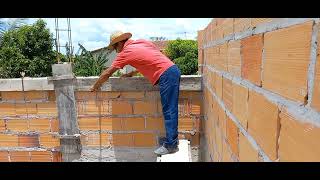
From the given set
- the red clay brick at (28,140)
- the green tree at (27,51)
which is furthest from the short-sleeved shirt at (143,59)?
the green tree at (27,51)

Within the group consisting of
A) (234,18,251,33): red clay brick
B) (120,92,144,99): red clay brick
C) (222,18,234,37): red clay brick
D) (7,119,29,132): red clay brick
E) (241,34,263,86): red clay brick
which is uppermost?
(222,18,234,37): red clay brick

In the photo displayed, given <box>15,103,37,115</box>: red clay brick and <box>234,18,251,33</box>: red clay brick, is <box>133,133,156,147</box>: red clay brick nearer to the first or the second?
<box>15,103,37,115</box>: red clay brick

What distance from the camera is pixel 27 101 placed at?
4.05 metres

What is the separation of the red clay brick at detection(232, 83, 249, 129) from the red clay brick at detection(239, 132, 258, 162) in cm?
7

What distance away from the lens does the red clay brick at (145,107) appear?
3.87m

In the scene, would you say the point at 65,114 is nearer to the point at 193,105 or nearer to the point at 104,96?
the point at 104,96

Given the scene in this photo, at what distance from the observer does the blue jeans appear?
3.29 m

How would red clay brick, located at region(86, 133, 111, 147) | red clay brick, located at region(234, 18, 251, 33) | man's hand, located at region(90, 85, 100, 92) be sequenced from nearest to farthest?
red clay brick, located at region(234, 18, 251, 33)
man's hand, located at region(90, 85, 100, 92)
red clay brick, located at region(86, 133, 111, 147)

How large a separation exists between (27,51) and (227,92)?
22506 mm

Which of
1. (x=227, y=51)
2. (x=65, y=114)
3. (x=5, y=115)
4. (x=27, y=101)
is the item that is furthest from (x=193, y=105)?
(x=5, y=115)

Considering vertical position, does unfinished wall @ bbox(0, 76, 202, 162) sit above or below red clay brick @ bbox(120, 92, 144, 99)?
below

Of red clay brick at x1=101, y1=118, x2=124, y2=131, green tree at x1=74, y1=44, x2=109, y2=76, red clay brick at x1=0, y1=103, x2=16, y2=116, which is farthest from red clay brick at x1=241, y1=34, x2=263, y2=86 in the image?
green tree at x1=74, y1=44, x2=109, y2=76

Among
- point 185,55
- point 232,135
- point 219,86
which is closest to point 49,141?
point 219,86

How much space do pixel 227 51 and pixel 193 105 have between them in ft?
6.04
